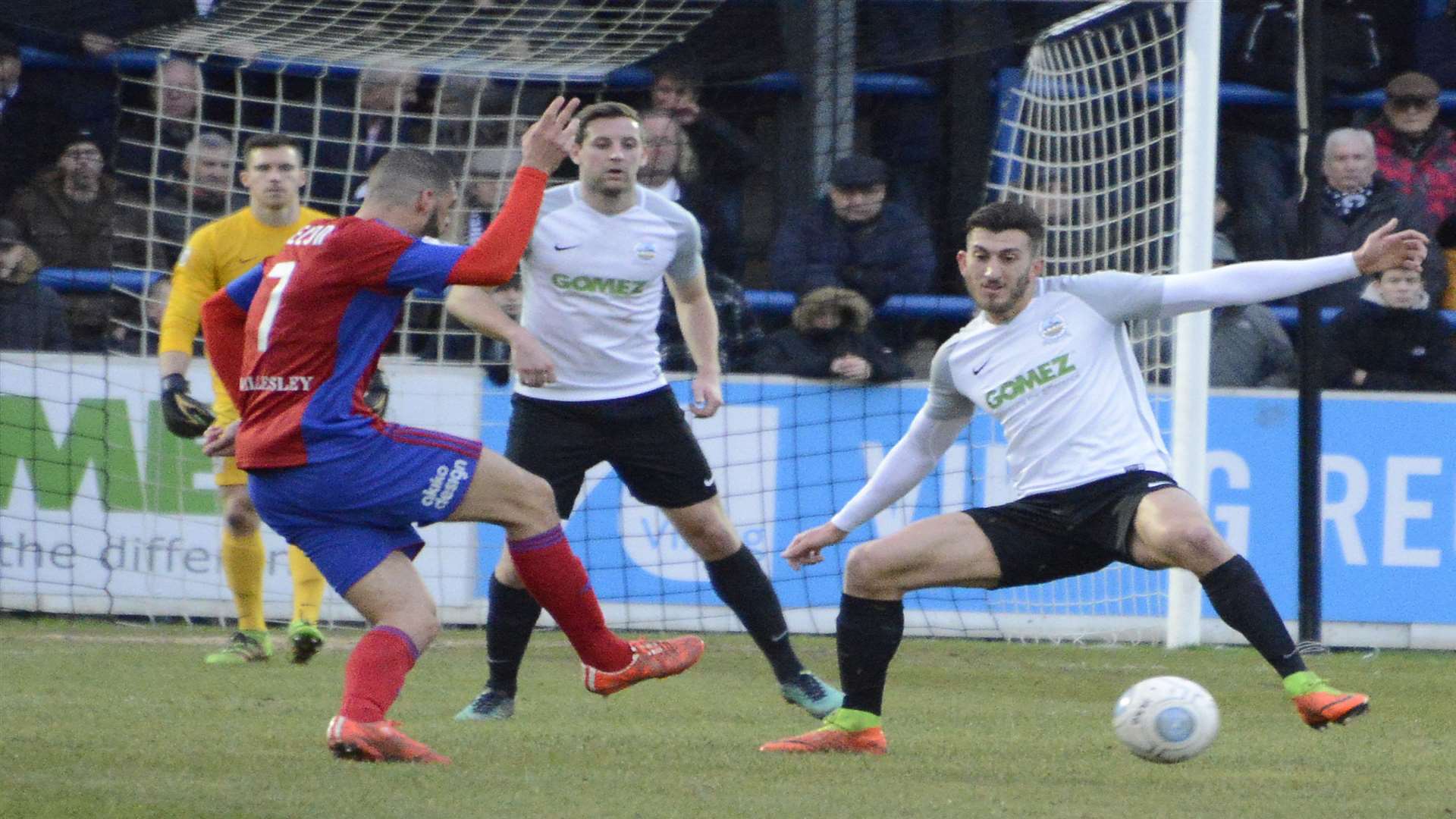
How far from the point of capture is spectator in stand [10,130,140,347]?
10.7 metres

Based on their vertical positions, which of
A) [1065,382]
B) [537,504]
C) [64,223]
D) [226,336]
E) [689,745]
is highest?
[64,223]

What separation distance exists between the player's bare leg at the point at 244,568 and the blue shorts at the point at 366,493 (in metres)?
2.91

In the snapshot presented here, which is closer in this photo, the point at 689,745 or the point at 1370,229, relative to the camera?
the point at 689,745

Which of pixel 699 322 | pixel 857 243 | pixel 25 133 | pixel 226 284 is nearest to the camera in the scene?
pixel 699 322

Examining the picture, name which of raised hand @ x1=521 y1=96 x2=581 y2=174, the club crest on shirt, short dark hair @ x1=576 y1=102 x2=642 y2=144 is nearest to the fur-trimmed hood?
short dark hair @ x1=576 y1=102 x2=642 y2=144

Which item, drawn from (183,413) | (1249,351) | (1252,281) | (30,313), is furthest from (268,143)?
(1249,351)

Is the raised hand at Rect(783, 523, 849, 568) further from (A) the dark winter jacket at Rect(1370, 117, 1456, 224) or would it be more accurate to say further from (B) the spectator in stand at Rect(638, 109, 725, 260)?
(A) the dark winter jacket at Rect(1370, 117, 1456, 224)

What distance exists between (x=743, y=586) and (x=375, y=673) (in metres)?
1.88

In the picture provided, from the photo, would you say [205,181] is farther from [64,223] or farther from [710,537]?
[710,537]

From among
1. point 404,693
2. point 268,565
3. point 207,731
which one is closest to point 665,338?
point 268,565

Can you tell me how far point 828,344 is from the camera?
9875 mm

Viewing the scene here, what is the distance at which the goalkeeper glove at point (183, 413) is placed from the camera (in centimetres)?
756

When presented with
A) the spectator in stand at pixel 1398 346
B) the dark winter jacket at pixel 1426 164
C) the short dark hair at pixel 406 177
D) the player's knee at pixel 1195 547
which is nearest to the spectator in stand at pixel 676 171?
the spectator in stand at pixel 1398 346

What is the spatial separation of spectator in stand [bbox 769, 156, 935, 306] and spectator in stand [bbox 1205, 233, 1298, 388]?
4.84 feet
